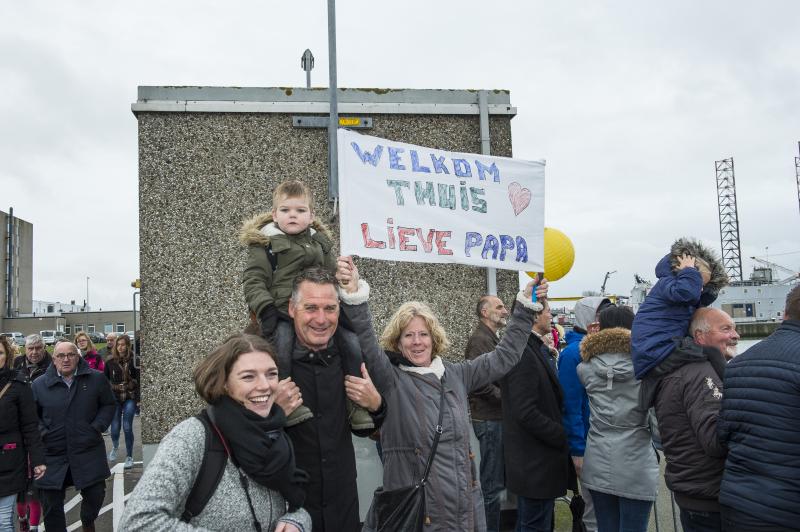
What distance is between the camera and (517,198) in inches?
168

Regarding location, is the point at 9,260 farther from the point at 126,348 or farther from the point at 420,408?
the point at 420,408

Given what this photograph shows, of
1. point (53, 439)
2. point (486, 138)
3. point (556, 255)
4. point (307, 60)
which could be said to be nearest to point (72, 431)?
point (53, 439)

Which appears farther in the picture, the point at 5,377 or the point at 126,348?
the point at 126,348

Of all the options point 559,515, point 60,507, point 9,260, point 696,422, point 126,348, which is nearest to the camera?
point 696,422

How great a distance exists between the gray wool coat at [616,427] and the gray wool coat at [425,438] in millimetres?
1070

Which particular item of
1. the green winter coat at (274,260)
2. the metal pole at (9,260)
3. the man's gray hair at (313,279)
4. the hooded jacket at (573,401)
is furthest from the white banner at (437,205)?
the metal pole at (9,260)

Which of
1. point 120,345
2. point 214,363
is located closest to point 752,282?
point 120,345

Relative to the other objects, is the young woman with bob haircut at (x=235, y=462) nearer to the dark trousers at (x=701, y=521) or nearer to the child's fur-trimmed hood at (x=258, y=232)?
the child's fur-trimmed hood at (x=258, y=232)

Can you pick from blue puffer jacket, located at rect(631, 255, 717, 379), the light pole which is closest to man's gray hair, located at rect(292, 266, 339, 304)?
blue puffer jacket, located at rect(631, 255, 717, 379)

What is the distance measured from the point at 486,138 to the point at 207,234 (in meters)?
2.65

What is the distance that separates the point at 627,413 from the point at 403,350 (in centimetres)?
156

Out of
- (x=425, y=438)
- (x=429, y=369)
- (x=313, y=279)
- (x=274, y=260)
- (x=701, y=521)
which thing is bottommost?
(x=701, y=521)

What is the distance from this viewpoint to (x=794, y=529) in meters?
2.55

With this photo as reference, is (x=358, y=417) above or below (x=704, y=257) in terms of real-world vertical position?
below
